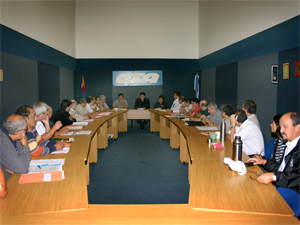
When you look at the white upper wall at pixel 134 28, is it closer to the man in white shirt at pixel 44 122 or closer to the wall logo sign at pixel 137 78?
the wall logo sign at pixel 137 78

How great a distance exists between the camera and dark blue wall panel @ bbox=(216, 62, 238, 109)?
634cm

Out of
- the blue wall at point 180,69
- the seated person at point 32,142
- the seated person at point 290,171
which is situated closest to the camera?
the seated person at point 290,171

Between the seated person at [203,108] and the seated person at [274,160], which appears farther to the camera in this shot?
the seated person at [203,108]

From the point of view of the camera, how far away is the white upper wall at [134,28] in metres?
9.32

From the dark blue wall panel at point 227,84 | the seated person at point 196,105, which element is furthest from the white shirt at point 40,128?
the dark blue wall panel at point 227,84

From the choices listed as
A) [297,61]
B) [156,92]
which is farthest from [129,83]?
[297,61]

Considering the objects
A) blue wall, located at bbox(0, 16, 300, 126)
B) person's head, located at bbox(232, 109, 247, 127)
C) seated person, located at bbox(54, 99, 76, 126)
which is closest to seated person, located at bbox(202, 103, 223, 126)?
blue wall, located at bbox(0, 16, 300, 126)

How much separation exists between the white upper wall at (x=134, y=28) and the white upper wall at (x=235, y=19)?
74cm

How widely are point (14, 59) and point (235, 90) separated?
5202 mm

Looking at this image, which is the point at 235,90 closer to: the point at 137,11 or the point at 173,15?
the point at 173,15

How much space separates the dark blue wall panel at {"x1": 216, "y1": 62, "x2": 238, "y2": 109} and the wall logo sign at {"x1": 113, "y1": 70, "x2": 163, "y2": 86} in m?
2.82

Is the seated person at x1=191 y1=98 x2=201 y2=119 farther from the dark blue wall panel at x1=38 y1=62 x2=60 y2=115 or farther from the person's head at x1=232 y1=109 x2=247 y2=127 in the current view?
the dark blue wall panel at x1=38 y1=62 x2=60 y2=115

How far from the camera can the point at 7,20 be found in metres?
4.55

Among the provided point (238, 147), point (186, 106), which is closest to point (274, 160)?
point (238, 147)
